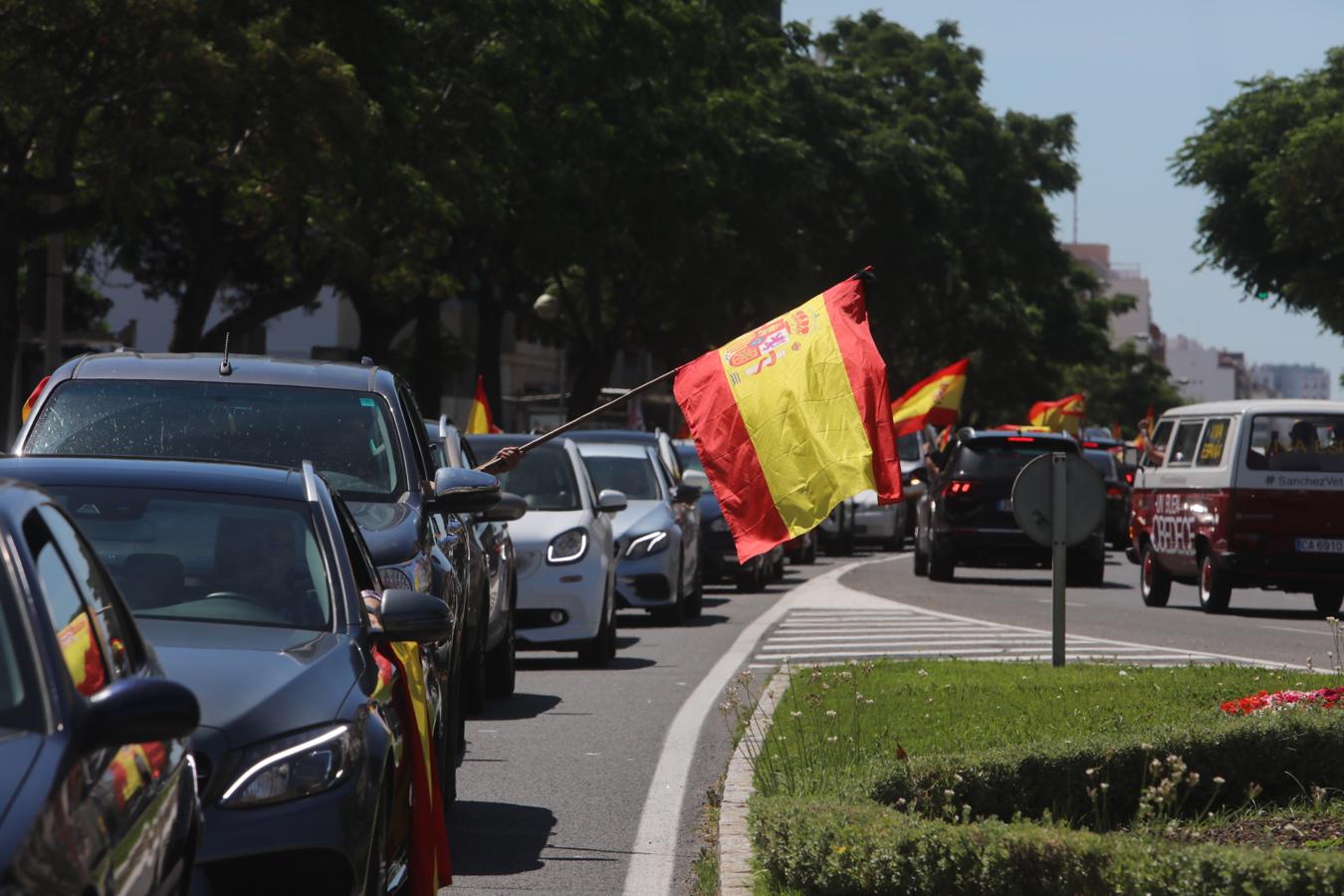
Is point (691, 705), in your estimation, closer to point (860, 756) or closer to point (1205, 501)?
point (860, 756)

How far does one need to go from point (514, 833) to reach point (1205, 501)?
16.2 m

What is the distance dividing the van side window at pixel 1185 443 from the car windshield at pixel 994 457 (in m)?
4.97

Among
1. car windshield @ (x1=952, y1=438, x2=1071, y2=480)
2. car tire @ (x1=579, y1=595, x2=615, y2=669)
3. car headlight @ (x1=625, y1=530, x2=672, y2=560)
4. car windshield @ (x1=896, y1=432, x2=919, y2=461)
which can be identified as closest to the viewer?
car tire @ (x1=579, y1=595, x2=615, y2=669)

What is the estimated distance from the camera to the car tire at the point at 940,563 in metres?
30.7

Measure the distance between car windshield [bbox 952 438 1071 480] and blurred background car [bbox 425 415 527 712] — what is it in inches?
645

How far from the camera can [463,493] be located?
31.5ft

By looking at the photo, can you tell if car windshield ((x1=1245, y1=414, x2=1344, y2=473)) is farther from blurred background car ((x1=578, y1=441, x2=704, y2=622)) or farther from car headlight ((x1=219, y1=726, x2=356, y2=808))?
car headlight ((x1=219, y1=726, x2=356, y2=808))

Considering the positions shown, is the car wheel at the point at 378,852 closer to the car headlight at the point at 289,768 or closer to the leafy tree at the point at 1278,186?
the car headlight at the point at 289,768

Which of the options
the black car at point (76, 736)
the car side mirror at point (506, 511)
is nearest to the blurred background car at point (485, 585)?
the car side mirror at point (506, 511)

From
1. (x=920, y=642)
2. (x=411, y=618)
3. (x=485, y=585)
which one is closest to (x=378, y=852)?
(x=411, y=618)

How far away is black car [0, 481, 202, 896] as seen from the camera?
12.2 ft

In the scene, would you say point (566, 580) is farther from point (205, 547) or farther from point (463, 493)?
point (205, 547)

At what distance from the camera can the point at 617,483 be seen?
22.7 m

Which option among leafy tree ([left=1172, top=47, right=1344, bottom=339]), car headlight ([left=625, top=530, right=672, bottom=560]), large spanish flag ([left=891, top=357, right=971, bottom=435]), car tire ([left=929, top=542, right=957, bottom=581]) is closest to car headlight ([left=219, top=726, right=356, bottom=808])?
car headlight ([left=625, top=530, right=672, bottom=560])
